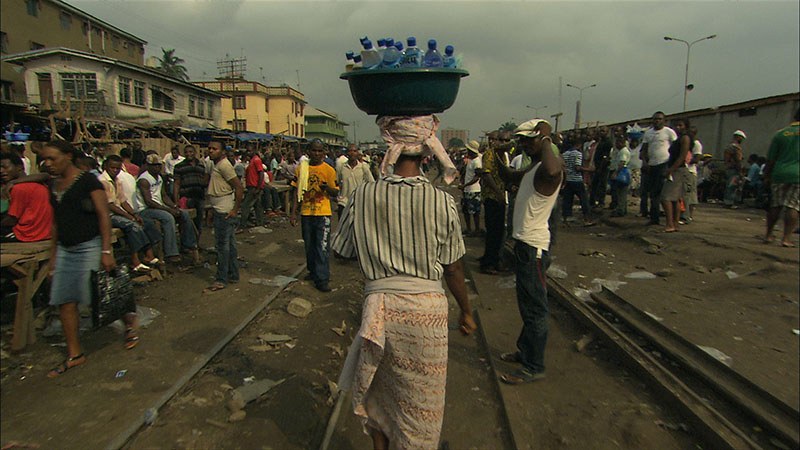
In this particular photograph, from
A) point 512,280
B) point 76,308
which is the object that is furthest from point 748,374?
point 512,280

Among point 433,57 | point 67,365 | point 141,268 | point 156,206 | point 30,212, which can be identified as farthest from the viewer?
point 156,206

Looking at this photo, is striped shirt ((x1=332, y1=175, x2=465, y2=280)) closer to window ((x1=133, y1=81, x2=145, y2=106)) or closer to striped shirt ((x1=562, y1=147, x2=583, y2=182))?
striped shirt ((x1=562, y1=147, x2=583, y2=182))

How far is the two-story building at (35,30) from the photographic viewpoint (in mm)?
1776

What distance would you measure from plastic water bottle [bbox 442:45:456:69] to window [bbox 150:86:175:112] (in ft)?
97.4

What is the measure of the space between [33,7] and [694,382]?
4.25m

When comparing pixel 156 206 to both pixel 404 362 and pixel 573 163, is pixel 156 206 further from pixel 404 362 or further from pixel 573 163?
pixel 573 163

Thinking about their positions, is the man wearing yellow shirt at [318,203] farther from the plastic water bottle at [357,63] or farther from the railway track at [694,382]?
the plastic water bottle at [357,63]

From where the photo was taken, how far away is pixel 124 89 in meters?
23.9

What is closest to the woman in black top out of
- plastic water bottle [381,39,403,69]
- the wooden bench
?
the wooden bench

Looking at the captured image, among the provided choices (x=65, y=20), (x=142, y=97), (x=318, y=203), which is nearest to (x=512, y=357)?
(x=318, y=203)

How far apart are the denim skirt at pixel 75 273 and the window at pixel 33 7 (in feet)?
7.80

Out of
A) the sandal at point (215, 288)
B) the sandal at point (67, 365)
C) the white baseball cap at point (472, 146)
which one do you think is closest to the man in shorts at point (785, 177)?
the sandal at point (67, 365)

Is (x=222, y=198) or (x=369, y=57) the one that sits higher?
(x=369, y=57)

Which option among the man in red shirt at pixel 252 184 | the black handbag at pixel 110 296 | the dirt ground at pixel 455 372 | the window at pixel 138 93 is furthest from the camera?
the window at pixel 138 93
